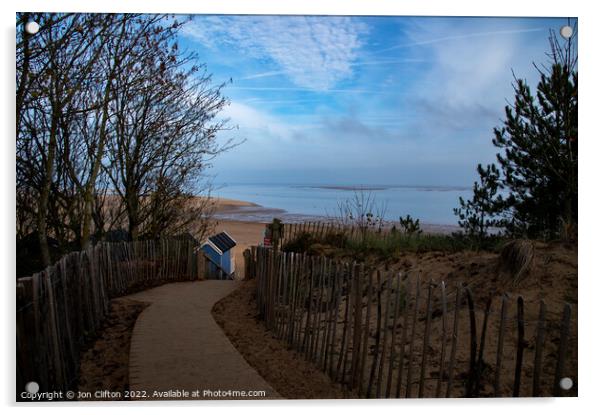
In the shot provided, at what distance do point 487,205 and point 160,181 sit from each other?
6.11 meters

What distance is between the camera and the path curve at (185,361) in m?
3.94

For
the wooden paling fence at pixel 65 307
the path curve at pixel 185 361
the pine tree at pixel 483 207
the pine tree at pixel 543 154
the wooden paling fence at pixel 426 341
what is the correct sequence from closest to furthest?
the wooden paling fence at pixel 426 341 < the wooden paling fence at pixel 65 307 < the path curve at pixel 185 361 < the pine tree at pixel 543 154 < the pine tree at pixel 483 207

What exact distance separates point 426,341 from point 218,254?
9.72 m

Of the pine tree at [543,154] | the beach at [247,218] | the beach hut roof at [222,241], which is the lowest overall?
the beach hut roof at [222,241]

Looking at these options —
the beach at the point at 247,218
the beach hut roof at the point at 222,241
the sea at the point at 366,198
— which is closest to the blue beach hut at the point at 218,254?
the beach hut roof at the point at 222,241

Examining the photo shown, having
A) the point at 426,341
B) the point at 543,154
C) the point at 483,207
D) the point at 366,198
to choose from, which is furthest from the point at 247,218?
the point at 426,341

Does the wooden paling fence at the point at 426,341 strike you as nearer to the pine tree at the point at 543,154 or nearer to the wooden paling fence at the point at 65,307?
the pine tree at the point at 543,154

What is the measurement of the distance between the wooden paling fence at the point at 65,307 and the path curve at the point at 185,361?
55cm

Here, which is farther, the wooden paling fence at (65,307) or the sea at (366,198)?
the sea at (366,198)

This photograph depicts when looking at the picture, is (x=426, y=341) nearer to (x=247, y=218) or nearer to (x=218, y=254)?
(x=247, y=218)

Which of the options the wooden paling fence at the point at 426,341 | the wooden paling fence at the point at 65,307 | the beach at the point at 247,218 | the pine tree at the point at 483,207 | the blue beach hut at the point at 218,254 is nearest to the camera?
the wooden paling fence at the point at 426,341

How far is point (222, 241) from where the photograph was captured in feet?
42.4
